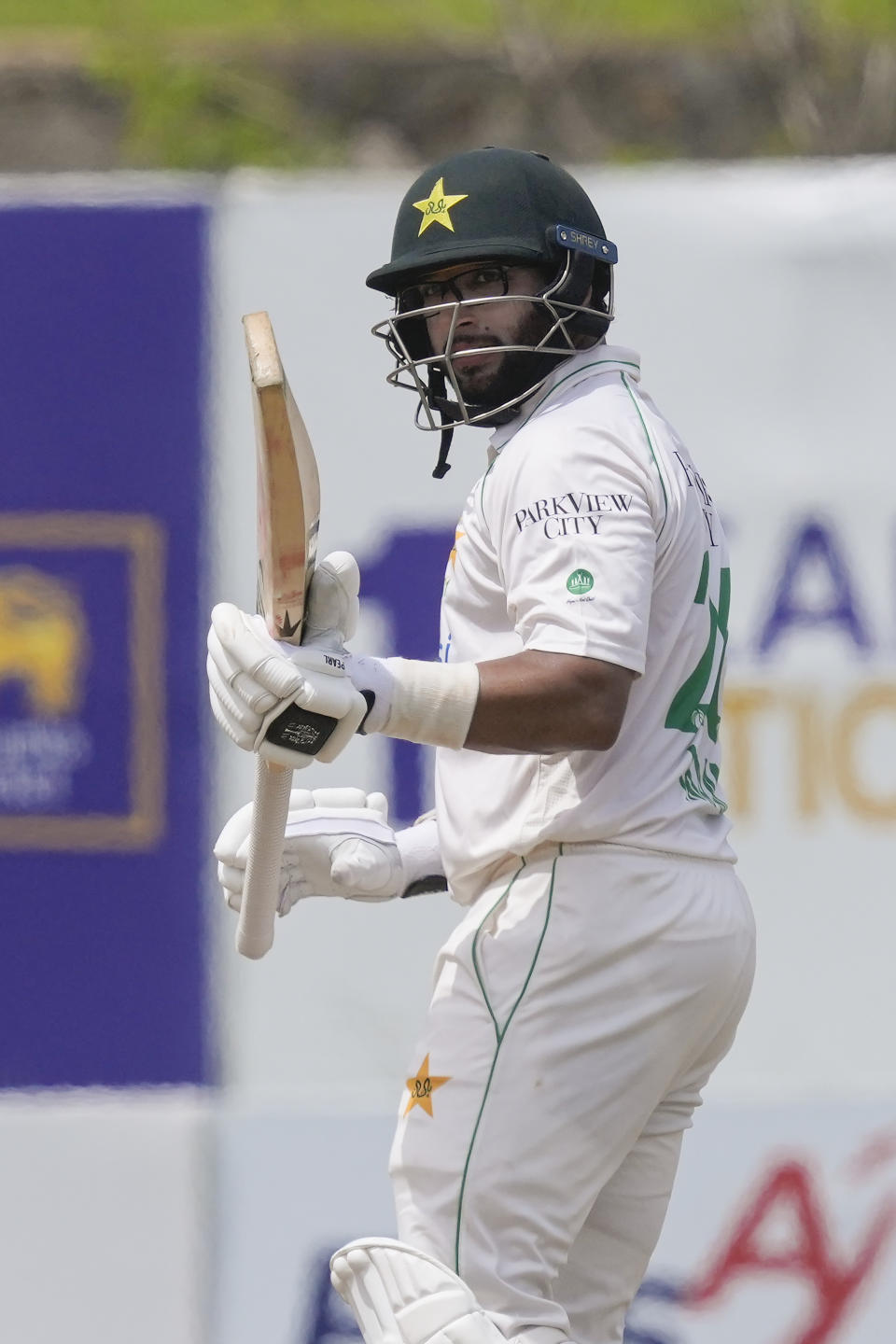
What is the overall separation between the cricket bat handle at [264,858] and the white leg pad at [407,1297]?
1.53 ft

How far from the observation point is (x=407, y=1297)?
8.25ft

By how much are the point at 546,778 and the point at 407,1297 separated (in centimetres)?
66

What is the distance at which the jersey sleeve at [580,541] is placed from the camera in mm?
2482

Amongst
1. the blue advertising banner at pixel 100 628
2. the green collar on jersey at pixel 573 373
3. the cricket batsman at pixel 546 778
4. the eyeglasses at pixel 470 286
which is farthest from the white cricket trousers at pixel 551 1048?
the blue advertising banner at pixel 100 628

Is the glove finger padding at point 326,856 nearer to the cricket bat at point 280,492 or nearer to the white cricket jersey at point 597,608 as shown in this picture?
the white cricket jersey at point 597,608

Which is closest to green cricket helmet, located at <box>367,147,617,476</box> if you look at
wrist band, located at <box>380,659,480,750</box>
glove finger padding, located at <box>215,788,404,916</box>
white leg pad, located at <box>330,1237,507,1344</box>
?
wrist band, located at <box>380,659,480,750</box>

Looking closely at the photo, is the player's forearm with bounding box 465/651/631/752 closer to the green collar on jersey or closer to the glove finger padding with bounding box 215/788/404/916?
the green collar on jersey

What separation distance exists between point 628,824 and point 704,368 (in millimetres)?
2092

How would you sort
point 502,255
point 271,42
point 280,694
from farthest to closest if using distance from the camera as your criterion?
point 271,42 → point 502,255 → point 280,694

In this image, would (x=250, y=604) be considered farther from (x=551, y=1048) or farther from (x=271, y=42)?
(x=271, y=42)

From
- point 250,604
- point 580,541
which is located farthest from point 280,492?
point 250,604

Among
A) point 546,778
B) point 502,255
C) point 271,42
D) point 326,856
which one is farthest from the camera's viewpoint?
point 271,42

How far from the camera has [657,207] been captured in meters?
4.52

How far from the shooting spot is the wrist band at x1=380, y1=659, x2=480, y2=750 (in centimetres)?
247
